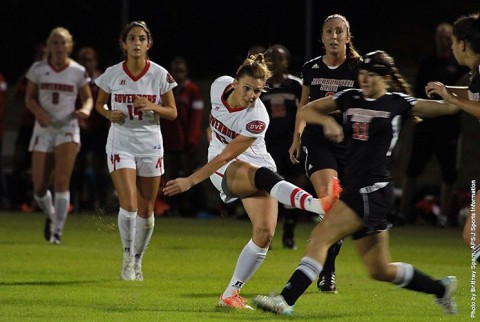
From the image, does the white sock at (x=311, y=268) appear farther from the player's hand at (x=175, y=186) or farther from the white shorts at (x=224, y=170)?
the white shorts at (x=224, y=170)

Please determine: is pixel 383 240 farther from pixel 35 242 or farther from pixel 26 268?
pixel 35 242

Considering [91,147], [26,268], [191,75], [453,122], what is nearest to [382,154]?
[26,268]

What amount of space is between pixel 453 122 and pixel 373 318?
360 inches

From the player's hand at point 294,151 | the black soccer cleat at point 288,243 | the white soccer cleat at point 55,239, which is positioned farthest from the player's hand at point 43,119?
the player's hand at point 294,151

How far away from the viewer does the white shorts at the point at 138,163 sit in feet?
36.9

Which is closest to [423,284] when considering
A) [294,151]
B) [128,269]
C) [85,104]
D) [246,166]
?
[246,166]

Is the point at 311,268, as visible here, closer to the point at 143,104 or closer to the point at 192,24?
the point at 143,104

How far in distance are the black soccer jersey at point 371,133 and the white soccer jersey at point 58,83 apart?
21.8 feet

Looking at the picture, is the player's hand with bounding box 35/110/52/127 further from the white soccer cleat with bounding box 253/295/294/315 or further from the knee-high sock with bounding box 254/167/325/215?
the white soccer cleat with bounding box 253/295/294/315

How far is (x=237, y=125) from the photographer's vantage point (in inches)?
372

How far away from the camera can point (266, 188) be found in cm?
902

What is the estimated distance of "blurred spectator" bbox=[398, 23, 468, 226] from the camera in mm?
17125

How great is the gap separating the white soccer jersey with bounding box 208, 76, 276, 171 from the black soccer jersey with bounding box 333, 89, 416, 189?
990mm

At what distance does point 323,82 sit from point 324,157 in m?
0.71
